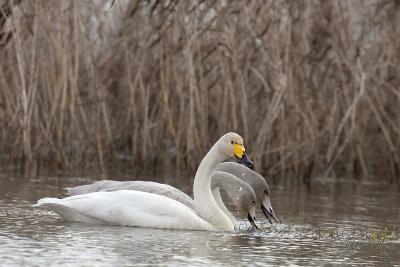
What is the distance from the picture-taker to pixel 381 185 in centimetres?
1505

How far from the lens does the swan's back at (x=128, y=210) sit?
Result: 8.96 m

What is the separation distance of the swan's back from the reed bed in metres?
3.88

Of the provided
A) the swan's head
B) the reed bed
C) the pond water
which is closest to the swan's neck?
the swan's head

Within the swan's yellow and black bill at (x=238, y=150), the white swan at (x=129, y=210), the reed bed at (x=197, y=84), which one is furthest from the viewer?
the reed bed at (x=197, y=84)

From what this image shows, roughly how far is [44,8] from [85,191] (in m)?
3.85

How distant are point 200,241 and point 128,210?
0.78 metres

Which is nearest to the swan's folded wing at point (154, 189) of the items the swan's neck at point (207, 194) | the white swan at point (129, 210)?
the swan's neck at point (207, 194)

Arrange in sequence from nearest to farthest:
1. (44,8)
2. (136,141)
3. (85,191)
A: (85,191) < (44,8) < (136,141)

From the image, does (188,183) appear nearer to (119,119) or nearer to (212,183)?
(119,119)

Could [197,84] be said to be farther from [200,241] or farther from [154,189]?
[200,241]

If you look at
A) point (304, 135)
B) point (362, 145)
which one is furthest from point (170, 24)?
point (362, 145)

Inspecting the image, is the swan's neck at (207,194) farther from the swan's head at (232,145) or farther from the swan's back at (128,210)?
the swan's back at (128,210)

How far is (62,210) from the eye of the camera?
356 inches

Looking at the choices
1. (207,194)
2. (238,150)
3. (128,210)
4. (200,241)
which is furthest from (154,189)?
(200,241)
